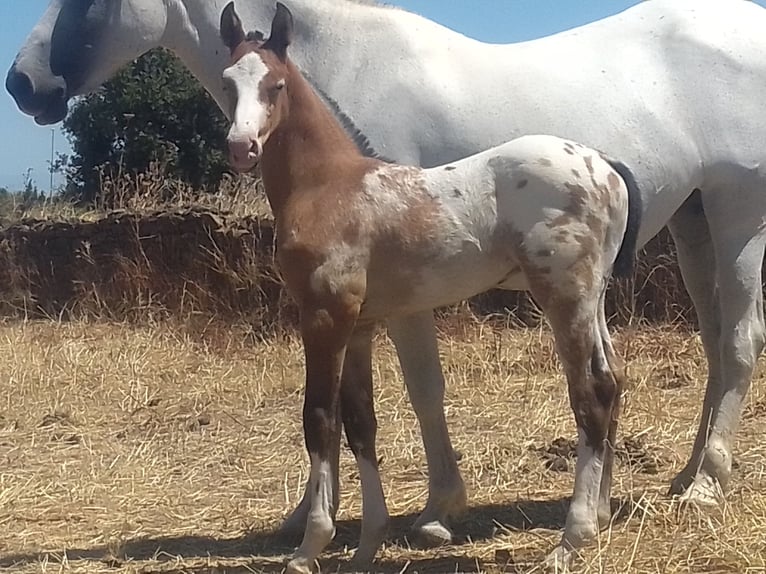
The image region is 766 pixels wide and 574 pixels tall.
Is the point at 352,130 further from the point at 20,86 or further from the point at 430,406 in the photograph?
the point at 20,86

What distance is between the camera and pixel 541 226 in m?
2.88

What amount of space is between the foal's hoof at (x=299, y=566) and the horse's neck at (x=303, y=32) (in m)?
1.49

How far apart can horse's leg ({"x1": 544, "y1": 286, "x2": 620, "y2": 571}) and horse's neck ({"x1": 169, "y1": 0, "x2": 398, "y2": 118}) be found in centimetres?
116

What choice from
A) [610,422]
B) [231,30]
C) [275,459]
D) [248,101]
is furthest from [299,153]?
[275,459]

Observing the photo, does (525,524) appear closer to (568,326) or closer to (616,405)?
(616,405)

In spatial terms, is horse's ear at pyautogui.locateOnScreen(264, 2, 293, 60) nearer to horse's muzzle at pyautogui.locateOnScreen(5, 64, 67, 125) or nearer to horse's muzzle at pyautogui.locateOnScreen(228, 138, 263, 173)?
horse's muzzle at pyautogui.locateOnScreen(228, 138, 263, 173)

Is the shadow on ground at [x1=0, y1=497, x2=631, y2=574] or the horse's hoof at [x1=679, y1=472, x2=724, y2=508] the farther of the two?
the horse's hoof at [x1=679, y1=472, x2=724, y2=508]

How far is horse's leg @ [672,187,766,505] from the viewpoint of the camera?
3740 mm

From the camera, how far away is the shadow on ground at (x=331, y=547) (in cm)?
325

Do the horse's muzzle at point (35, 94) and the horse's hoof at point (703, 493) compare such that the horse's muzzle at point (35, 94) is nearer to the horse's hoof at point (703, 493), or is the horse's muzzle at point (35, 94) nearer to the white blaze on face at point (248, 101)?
the white blaze on face at point (248, 101)

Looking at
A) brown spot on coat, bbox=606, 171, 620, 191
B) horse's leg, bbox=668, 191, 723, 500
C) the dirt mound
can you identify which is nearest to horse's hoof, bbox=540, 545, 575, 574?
brown spot on coat, bbox=606, 171, 620, 191

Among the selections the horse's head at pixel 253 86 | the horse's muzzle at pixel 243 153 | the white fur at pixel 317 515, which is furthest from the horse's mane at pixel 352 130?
the white fur at pixel 317 515

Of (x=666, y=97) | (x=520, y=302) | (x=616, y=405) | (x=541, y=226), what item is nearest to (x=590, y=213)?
(x=541, y=226)

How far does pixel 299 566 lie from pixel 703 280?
2.11 metres
